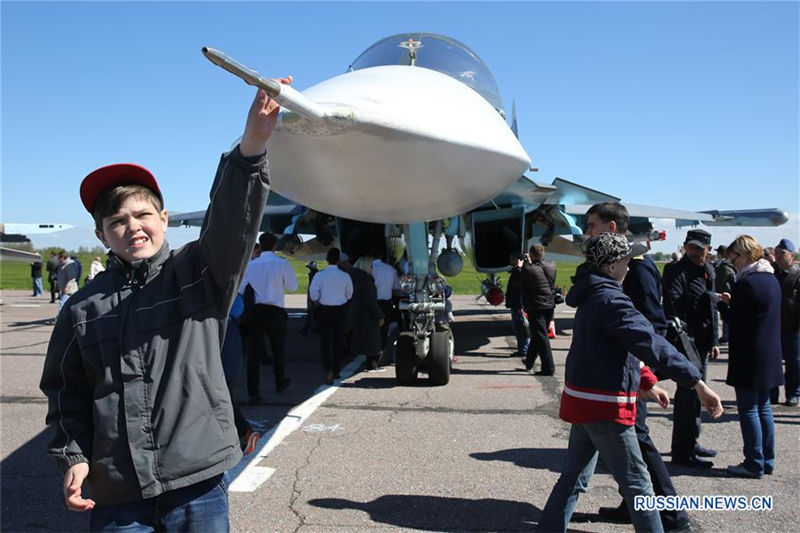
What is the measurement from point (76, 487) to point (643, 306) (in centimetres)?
331

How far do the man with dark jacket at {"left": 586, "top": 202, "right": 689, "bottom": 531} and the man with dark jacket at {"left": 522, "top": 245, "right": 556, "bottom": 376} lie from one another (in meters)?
3.99

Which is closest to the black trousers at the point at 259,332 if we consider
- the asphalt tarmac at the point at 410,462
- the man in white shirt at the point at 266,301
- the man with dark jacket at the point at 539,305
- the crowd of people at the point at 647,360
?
Result: the man in white shirt at the point at 266,301

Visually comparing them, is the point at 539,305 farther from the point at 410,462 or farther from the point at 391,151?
the point at 391,151

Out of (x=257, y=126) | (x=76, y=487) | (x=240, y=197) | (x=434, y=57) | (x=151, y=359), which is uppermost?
(x=434, y=57)

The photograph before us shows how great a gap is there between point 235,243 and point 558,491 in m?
2.23

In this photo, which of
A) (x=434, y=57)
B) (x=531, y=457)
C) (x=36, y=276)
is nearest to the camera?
(x=531, y=457)

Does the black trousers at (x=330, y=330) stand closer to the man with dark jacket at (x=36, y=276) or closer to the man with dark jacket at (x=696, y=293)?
the man with dark jacket at (x=696, y=293)

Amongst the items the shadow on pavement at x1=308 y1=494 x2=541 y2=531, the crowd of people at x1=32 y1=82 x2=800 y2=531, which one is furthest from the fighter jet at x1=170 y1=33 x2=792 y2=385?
the shadow on pavement at x1=308 y1=494 x2=541 y2=531

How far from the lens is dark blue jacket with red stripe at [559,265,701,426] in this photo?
279cm

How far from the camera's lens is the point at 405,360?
7.39m

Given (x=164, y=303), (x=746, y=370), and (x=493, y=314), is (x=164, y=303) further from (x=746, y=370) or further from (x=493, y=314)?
(x=493, y=314)

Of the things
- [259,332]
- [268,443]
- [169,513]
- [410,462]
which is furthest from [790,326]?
[169,513]

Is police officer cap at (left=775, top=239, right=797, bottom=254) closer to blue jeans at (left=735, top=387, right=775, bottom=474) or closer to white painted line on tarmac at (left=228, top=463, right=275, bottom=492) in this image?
blue jeans at (left=735, top=387, right=775, bottom=474)

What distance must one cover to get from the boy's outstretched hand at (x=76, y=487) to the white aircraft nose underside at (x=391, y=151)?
1.98 metres
